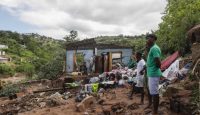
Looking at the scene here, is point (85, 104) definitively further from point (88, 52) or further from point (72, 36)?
point (72, 36)

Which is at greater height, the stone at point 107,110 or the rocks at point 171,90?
the rocks at point 171,90

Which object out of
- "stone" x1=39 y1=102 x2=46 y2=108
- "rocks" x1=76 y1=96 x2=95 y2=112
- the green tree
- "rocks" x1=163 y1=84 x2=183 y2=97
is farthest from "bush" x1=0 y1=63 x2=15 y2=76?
"rocks" x1=163 y1=84 x2=183 y2=97

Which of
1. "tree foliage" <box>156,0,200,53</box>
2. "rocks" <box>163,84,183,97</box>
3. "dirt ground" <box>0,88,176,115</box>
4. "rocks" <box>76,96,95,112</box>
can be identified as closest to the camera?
"dirt ground" <box>0,88,176,115</box>

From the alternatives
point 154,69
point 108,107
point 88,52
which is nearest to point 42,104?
point 108,107

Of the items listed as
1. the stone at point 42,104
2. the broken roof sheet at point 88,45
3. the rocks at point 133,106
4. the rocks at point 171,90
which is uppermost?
the broken roof sheet at point 88,45

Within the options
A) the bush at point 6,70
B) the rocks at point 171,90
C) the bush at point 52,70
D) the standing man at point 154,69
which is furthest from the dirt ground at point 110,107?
the bush at point 6,70

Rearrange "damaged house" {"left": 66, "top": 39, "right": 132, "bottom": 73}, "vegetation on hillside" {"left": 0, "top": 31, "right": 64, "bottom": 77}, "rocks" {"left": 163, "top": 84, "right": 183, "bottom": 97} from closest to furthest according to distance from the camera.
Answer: "rocks" {"left": 163, "top": 84, "right": 183, "bottom": 97} → "damaged house" {"left": 66, "top": 39, "right": 132, "bottom": 73} → "vegetation on hillside" {"left": 0, "top": 31, "right": 64, "bottom": 77}

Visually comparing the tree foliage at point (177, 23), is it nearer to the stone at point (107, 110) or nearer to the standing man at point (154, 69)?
the stone at point (107, 110)

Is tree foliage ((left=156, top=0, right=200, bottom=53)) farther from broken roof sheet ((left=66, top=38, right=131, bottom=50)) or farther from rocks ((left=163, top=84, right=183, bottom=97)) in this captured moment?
broken roof sheet ((left=66, top=38, right=131, bottom=50))

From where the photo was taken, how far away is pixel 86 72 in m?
23.4

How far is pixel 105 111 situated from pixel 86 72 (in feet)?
47.6

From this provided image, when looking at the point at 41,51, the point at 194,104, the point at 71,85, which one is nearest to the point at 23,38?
the point at 41,51

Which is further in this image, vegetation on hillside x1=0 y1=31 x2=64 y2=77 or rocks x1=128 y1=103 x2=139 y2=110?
vegetation on hillside x1=0 y1=31 x2=64 y2=77

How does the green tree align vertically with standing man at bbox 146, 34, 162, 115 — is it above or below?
above
